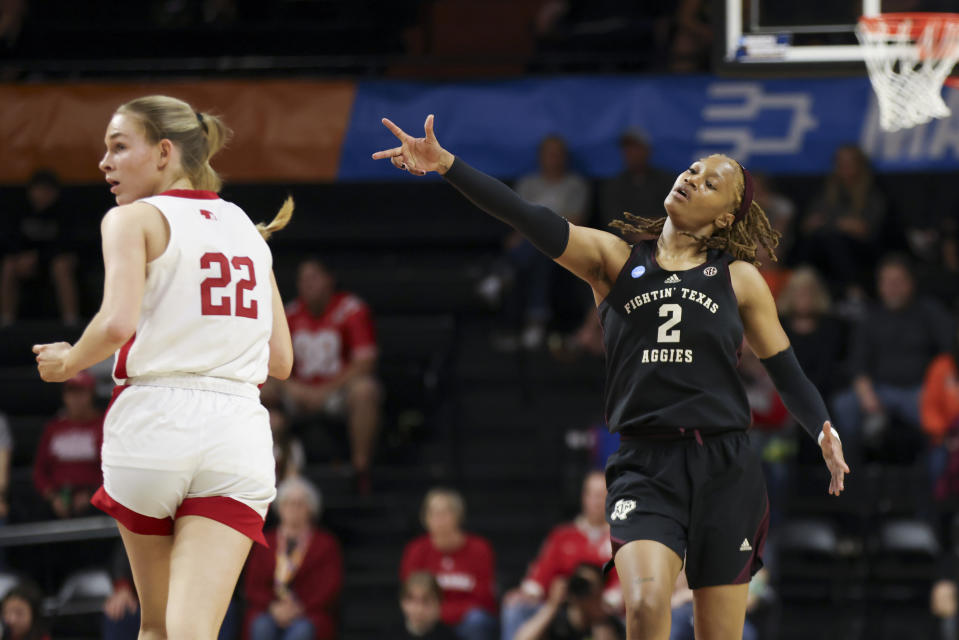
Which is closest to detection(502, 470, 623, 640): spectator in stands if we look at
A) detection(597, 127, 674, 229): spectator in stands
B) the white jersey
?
detection(597, 127, 674, 229): spectator in stands

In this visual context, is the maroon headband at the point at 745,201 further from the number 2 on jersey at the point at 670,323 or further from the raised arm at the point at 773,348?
the number 2 on jersey at the point at 670,323

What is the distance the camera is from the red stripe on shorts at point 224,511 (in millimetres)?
3789

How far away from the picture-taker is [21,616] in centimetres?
766

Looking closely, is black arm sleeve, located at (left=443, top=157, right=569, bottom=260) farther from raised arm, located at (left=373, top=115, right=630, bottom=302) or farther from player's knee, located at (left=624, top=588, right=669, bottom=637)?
player's knee, located at (left=624, top=588, right=669, bottom=637)

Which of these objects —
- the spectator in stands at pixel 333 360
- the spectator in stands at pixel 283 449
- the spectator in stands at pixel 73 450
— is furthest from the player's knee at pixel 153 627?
the spectator in stands at pixel 333 360

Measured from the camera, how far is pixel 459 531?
29.4 feet

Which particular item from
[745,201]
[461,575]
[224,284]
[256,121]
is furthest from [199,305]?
[256,121]

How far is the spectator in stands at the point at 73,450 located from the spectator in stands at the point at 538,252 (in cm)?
380

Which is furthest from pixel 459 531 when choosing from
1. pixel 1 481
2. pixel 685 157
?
pixel 685 157

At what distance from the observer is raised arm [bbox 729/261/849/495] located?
457 cm

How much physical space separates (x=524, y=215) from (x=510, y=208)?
5cm

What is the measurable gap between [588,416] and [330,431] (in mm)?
2218

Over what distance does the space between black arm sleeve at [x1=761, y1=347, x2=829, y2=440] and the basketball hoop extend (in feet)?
8.73

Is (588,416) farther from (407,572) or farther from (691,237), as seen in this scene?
(691,237)
